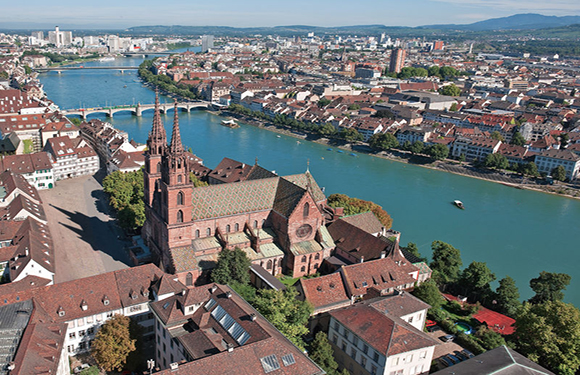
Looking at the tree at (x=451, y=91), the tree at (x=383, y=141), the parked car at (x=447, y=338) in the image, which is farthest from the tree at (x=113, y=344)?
the tree at (x=451, y=91)

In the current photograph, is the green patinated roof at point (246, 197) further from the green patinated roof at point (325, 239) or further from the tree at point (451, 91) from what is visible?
the tree at point (451, 91)

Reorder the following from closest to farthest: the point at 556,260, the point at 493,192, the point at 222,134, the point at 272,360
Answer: the point at 272,360 → the point at 556,260 → the point at 493,192 → the point at 222,134

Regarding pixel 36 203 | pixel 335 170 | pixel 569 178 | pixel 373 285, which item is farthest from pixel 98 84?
pixel 373 285

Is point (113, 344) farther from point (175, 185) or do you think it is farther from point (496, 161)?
point (496, 161)

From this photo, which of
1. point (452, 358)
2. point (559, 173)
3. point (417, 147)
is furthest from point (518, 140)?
point (452, 358)

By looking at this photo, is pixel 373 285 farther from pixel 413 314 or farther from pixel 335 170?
pixel 335 170
